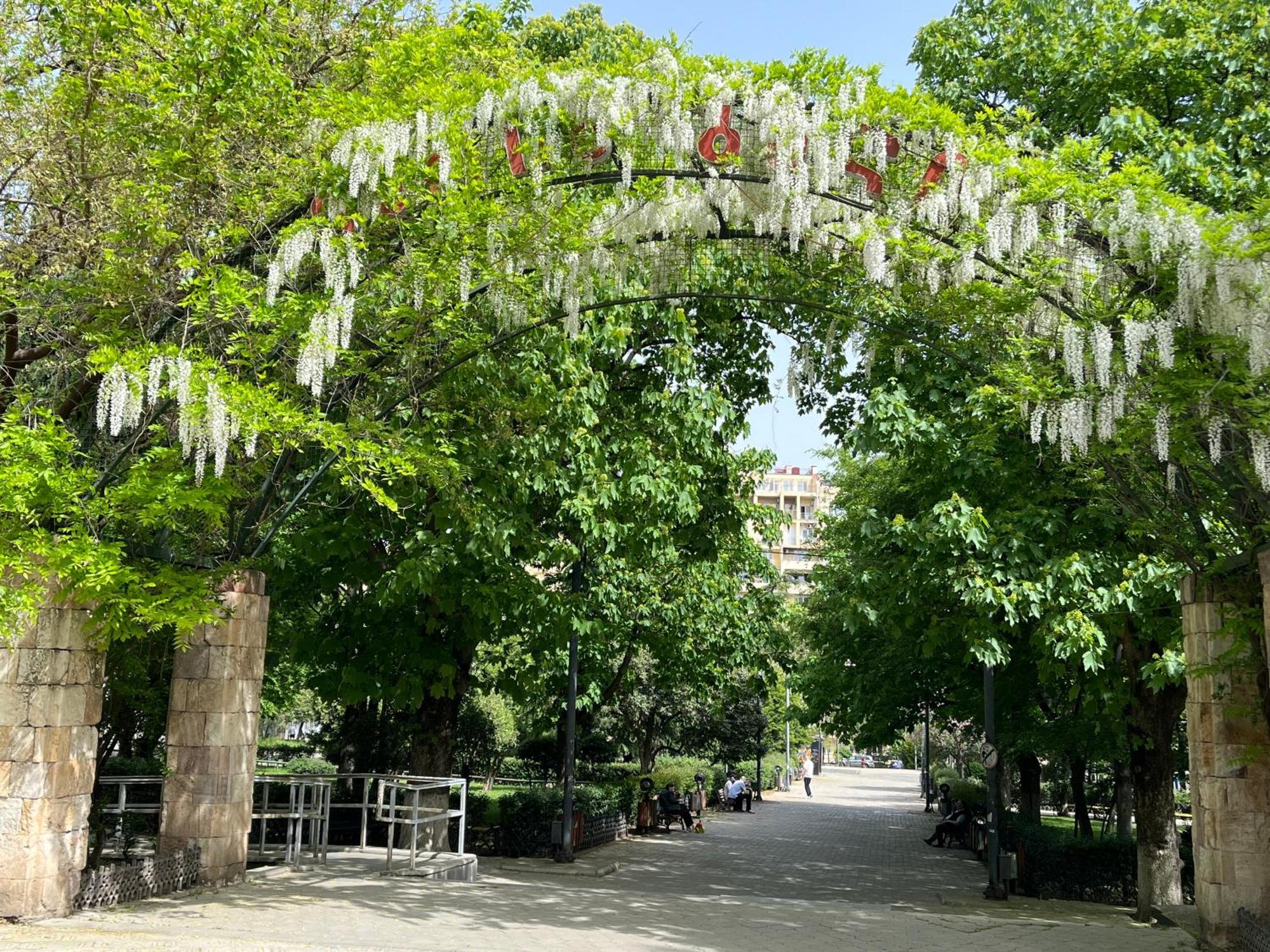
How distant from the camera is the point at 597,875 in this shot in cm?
1605

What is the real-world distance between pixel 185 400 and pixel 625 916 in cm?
644

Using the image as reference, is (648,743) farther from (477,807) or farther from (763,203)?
(763,203)

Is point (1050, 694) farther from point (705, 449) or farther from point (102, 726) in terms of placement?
point (102, 726)

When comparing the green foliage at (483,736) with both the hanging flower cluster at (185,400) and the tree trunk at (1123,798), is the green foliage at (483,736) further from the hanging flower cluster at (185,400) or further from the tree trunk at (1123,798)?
the hanging flower cluster at (185,400)

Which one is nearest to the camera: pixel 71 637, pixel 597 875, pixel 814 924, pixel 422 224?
pixel 71 637

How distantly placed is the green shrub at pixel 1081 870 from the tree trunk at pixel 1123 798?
1858mm

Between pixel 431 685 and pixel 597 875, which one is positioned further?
pixel 597 875

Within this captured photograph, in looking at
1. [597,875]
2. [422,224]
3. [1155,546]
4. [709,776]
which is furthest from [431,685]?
[709,776]

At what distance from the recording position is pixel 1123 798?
20.2 metres

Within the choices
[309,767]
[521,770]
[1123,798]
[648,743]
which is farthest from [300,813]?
[521,770]

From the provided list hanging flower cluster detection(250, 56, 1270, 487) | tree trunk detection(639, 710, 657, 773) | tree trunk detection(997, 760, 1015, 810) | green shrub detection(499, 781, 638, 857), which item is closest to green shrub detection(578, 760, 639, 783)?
tree trunk detection(639, 710, 657, 773)

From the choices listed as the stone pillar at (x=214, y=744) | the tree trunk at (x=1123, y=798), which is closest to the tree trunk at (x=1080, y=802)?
the tree trunk at (x=1123, y=798)

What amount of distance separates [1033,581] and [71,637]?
9209mm

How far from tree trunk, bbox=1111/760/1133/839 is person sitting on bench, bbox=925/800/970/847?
4.51 meters
